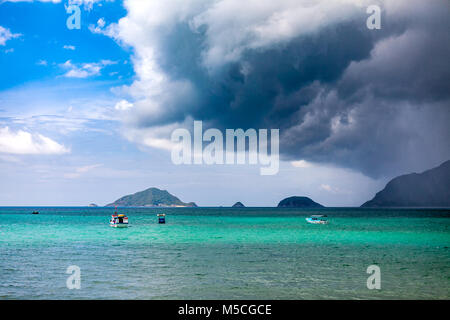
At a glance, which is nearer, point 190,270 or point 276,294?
point 276,294

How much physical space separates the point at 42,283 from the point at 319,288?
736 inches

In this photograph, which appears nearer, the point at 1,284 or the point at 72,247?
the point at 1,284

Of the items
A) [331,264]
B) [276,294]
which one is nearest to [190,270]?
[276,294]

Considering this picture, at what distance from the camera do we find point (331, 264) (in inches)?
1300
